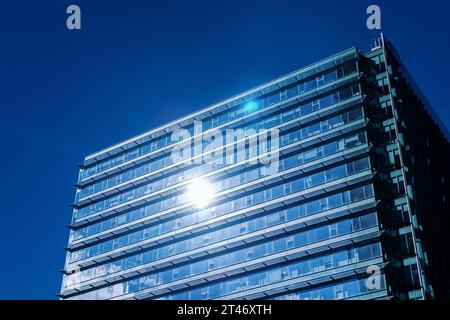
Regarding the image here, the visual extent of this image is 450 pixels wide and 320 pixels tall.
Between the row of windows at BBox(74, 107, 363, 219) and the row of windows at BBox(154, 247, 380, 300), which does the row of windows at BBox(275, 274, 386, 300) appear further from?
the row of windows at BBox(74, 107, 363, 219)

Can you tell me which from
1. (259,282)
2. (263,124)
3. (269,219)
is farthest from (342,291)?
(263,124)

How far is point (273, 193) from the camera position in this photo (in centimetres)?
6688

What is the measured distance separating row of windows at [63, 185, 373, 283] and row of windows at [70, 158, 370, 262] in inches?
75.6

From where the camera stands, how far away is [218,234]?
228 feet

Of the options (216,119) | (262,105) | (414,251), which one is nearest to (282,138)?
(262,105)

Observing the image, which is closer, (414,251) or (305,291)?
(414,251)

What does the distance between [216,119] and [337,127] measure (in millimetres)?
18792

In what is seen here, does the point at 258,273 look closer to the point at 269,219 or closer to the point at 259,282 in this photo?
the point at 259,282

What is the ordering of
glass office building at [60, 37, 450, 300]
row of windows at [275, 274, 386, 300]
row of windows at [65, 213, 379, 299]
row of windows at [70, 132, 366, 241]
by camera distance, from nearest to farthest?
row of windows at [275, 274, 386, 300] < glass office building at [60, 37, 450, 300] < row of windows at [65, 213, 379, 299] < row of windows at [70, 132, 366, 241]

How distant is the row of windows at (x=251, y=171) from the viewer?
64.1m

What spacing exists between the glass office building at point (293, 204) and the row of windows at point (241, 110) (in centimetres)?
17

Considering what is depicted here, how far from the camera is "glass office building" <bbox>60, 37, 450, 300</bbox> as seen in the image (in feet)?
189

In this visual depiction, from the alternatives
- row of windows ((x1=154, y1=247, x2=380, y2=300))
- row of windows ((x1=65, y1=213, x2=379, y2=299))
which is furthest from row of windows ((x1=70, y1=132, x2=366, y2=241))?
row of windows ((x1=154, y1=247, x2=380, y2=300))
